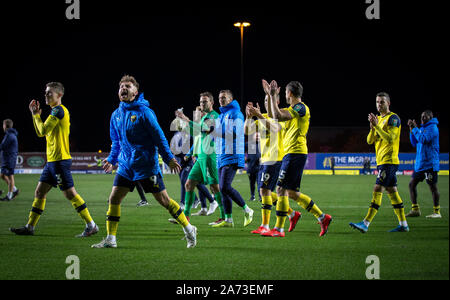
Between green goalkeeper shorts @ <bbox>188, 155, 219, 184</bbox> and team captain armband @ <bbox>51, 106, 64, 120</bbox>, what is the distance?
291 cm

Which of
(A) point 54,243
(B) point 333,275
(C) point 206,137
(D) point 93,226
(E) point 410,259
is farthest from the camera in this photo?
(C) point 206,137

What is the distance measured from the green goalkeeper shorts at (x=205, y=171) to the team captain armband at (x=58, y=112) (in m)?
2.91

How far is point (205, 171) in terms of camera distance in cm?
1019

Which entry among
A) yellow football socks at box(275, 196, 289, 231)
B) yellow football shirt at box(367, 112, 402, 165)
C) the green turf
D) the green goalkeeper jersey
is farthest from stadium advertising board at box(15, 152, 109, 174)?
yellow football shirt at box(367, 112, 402, 165)

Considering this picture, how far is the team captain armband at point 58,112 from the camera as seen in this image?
8128 millimetres

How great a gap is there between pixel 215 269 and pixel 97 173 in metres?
30.2

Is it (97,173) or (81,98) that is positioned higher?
(81,98)

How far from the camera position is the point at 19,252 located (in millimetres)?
6977

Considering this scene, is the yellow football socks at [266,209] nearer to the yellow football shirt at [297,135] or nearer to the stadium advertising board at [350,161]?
the yellow football shirt at [297,135]

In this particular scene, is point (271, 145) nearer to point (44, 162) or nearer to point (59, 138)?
point (59, 138)

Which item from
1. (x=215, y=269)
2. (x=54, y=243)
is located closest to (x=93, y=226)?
(x=54, y=243)

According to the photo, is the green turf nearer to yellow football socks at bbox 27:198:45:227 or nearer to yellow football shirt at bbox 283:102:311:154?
yellow football socks at bbox 27:198:45:227

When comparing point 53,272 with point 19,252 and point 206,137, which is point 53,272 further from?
point 206,137

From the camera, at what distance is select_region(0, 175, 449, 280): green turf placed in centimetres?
573
